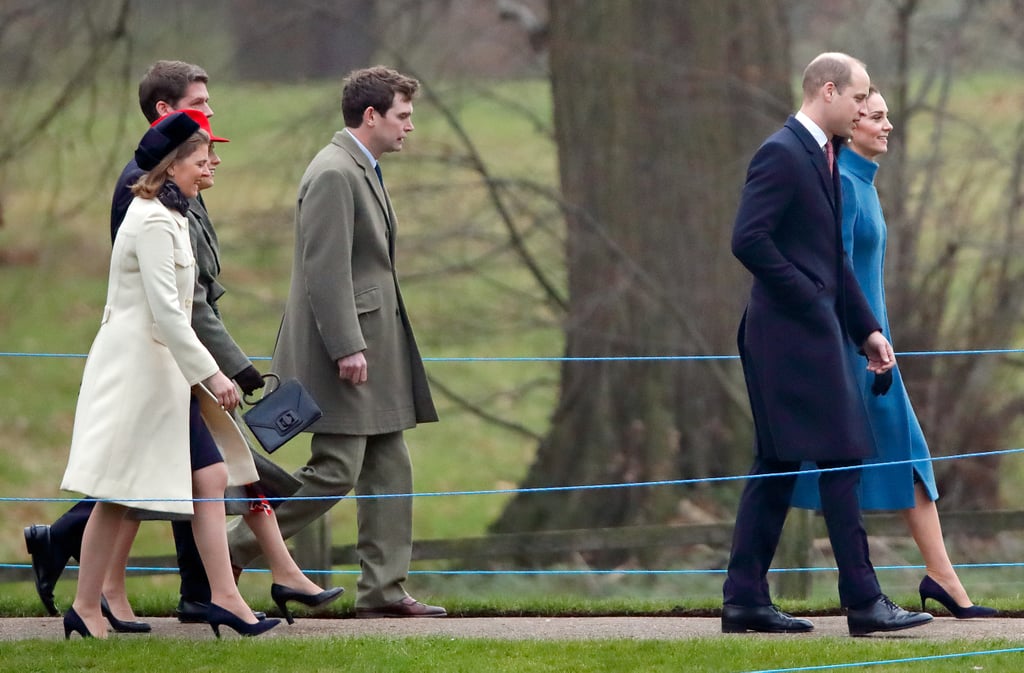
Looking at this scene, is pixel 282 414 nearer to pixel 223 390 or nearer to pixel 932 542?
pixel 223 390

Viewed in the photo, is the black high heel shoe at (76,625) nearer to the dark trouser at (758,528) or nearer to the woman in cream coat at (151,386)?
the woman in cream coat at (151,386)

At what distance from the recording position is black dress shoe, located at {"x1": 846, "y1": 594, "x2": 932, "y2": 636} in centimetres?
625

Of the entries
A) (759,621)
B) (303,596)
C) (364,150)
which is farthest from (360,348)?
(759,621)

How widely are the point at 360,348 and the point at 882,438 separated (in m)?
1.91

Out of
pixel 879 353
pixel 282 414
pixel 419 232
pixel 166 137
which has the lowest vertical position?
pixel 282 414

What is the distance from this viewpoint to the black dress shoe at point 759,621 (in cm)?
649

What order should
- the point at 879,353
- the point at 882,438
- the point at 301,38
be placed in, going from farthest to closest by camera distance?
the point at 301,38 → the point at 882,438 → the point at 879,353

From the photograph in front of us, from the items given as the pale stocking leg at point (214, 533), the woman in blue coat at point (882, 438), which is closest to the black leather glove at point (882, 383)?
the woman in blue coat at point (882, 438)

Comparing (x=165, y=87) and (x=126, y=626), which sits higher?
(x=165, y=87)

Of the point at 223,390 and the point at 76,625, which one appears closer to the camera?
the point at 223,390

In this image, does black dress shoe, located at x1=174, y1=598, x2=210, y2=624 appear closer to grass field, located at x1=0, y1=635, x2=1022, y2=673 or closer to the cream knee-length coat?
grass field, located at x1=0, y1=635, x2=1022, y2=673

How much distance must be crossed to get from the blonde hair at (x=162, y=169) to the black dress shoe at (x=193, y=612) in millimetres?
1586

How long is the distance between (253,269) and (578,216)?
2.70 metres

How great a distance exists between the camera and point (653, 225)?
43.0ft
